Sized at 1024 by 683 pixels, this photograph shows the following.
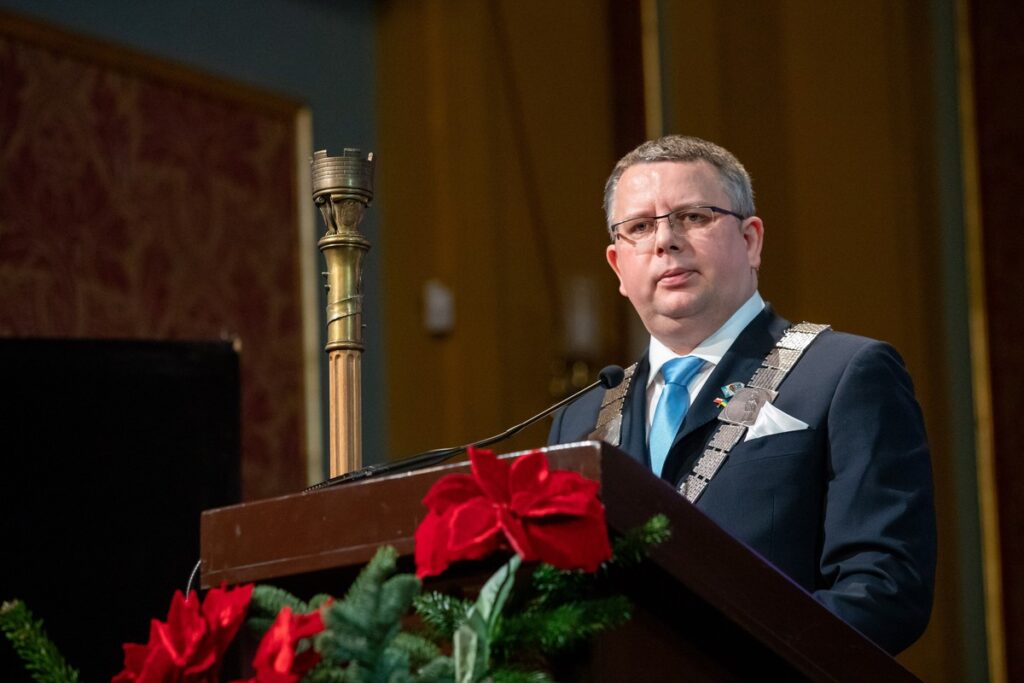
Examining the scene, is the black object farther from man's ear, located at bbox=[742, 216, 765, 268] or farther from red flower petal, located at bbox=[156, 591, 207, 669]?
red flower petal, located at bbox=[156, 591, 207, 669]

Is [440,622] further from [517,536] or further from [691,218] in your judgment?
[691,218]

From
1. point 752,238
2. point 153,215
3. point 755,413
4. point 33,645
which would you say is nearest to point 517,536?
point 33,645

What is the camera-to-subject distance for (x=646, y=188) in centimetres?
233

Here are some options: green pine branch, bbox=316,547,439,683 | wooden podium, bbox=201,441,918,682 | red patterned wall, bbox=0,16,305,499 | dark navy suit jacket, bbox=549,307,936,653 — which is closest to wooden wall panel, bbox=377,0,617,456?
red patterned wall, bbox=0,16,305,499

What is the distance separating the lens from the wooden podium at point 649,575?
1287 mm

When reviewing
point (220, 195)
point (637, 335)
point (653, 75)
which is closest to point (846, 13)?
point (653, 75)

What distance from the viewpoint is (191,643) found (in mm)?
1189

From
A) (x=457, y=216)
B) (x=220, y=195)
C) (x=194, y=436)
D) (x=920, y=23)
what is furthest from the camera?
(x=457, y=216)

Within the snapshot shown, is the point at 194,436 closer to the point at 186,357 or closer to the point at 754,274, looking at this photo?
the point at 186,357

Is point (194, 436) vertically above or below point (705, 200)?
below

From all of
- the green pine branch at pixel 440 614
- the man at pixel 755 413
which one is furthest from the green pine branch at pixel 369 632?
the man at pixel 755 413

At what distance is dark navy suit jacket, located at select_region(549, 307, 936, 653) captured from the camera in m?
1.76

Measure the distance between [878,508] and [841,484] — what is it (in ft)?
0.24

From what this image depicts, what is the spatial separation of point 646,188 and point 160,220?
2493 mm
